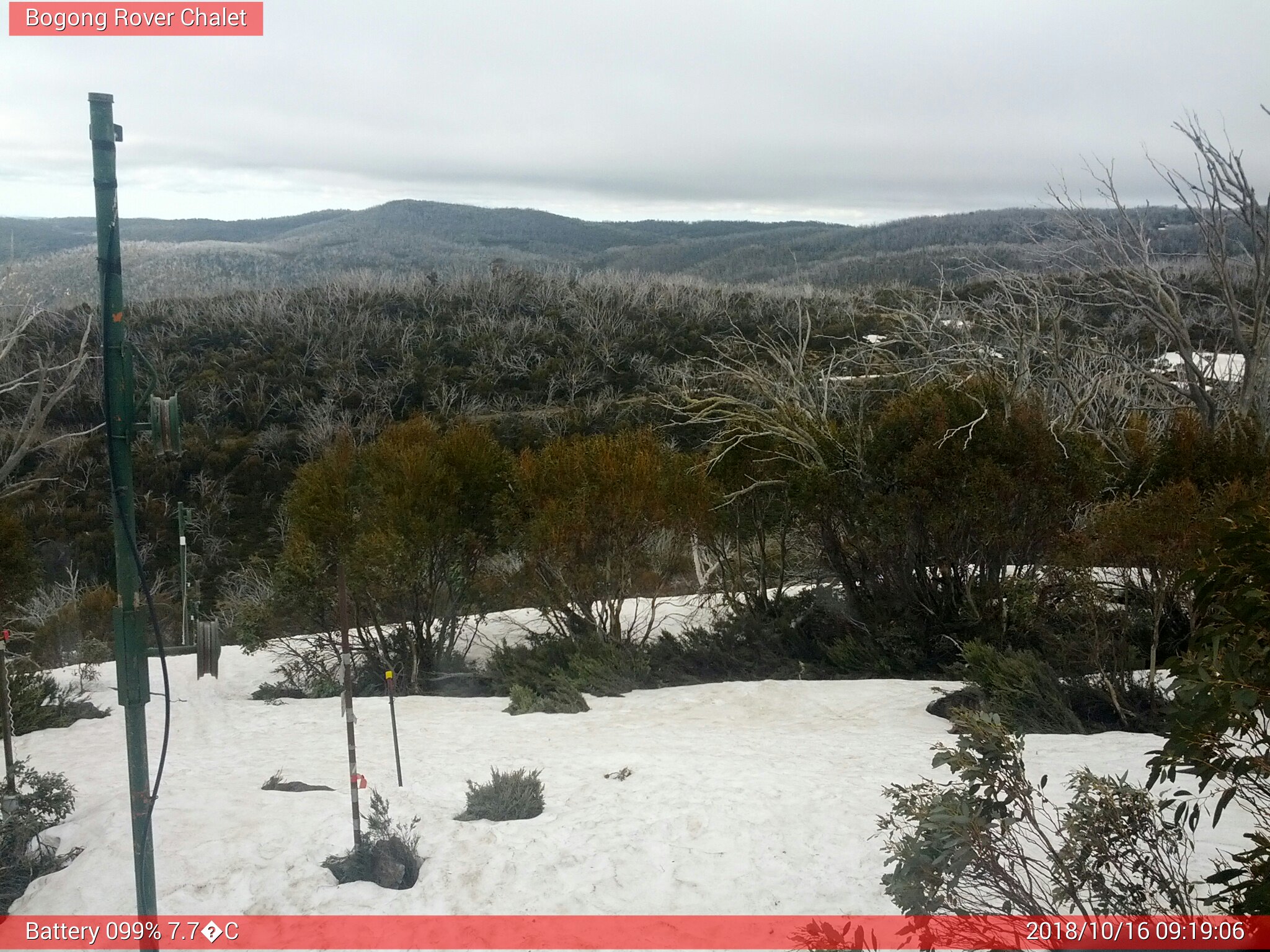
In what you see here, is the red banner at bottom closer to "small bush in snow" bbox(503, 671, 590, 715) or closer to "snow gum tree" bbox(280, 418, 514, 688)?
"small bush in snow" bbox(503, 671, 590, 715)

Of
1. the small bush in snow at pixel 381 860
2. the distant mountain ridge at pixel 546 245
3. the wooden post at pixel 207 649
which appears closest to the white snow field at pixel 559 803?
the small bush in snow at pixel 381 860

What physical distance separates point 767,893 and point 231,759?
5082 millimetres

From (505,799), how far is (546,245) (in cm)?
7668

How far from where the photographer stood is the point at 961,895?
3.57m

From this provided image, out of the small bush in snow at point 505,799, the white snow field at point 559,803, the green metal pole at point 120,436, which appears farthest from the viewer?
the small bush in snow at point 505,799

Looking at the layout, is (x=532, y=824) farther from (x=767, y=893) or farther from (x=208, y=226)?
(x=208, y=226)

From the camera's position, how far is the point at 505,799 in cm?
596

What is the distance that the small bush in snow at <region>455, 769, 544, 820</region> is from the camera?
19.3ft

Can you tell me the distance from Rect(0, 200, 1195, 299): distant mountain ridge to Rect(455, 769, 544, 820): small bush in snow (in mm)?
21698

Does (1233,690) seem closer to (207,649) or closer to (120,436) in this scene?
(120,436)

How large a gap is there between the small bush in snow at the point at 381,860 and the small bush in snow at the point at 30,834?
1.61 m

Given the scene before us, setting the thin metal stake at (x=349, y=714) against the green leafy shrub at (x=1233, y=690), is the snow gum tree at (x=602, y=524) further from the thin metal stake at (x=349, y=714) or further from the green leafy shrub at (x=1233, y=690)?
the green leafy shrub at (x=1233, y=690)

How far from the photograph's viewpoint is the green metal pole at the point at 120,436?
3.31 metres

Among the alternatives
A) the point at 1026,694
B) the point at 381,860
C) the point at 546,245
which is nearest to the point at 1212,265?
the point at 1026,694
